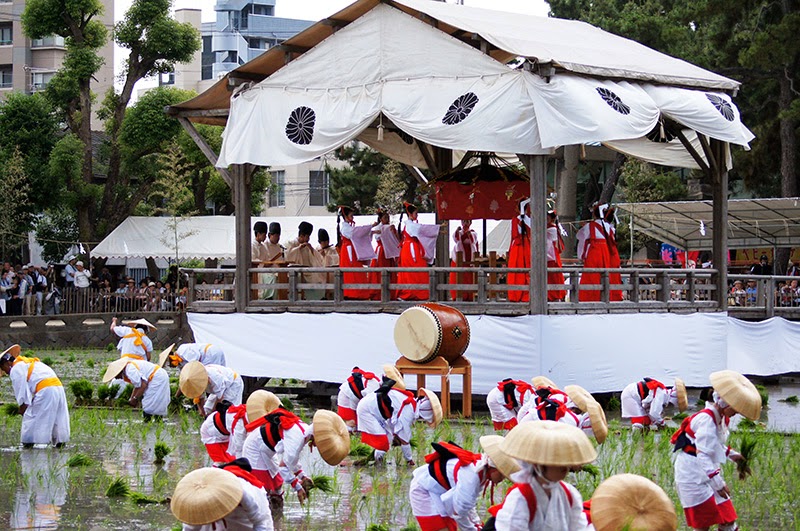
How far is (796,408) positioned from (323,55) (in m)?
9.49

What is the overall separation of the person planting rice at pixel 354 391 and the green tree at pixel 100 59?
952 inches

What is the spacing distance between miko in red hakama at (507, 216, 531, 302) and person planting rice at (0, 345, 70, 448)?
717 cm

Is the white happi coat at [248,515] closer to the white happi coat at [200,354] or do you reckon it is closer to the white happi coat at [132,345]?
the white happi coat at [200,354]

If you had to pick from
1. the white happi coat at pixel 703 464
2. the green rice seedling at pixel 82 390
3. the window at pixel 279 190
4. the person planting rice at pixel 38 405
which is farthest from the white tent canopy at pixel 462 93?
the window at pixel 279 190

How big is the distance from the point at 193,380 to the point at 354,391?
6.05 feet

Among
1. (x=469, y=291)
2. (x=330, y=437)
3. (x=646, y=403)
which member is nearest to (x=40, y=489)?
(x=330, y=437)

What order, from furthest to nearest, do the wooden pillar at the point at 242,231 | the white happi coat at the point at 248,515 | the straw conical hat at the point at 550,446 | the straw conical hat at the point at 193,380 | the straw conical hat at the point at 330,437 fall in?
the wooden pillar at the point at 242,231 < the straw conical hat at the point at 193,380 < the straw conical hat at the point at 330,437 < the white happi coat at the point at 248,515 < the straw conical hat at the point at 550,446

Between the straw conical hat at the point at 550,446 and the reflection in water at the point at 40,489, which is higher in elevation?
the straw conical hat at the point at 550,446

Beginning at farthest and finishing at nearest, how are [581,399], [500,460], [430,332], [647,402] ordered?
[430,332]
[647,402]
[581,399]
[500,460]

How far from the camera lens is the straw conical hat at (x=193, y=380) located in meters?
13.0

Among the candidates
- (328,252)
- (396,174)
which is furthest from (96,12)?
(328,252)

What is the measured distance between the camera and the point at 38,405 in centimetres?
1402

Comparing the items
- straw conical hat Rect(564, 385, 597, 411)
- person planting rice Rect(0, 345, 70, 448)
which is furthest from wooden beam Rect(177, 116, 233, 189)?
straw conical hat Rect(564, 385, 597, 411)

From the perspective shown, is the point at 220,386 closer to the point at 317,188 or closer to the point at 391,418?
the point at 391,418
